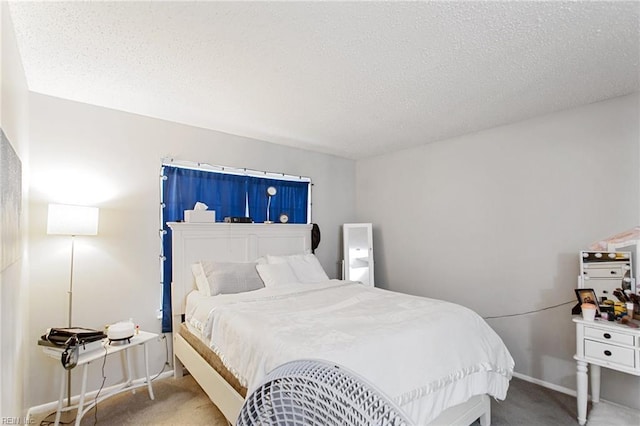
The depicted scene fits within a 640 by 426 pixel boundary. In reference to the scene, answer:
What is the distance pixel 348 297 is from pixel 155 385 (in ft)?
6.26

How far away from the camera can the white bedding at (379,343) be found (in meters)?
1.65

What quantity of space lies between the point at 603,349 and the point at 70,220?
393cm

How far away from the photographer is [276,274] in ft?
10.7

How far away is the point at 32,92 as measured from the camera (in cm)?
247

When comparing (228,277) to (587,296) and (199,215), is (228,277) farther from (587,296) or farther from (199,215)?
(587,296)

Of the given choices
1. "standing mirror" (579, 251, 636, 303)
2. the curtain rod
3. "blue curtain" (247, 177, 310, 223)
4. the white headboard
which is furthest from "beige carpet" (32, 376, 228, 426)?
"standing mirror" (579, 251, 636, 303)

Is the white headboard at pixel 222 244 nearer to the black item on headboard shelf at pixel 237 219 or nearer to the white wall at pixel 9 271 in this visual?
the black item on headboard shelf at pixel 237 219

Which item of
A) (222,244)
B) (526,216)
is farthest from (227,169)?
(526,216)

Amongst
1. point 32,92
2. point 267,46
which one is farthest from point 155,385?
point 267,46

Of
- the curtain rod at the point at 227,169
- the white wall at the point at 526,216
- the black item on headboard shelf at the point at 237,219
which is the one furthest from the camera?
the black item on headboard shelf at the point at 237,219

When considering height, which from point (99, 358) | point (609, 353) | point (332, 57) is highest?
point (332, 57)

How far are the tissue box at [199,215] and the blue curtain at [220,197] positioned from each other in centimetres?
13

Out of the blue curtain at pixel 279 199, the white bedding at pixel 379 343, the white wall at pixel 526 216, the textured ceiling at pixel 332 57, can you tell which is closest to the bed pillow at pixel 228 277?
the white bedding at pixel 379 343

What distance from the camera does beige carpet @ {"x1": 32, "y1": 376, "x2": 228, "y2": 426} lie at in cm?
224
